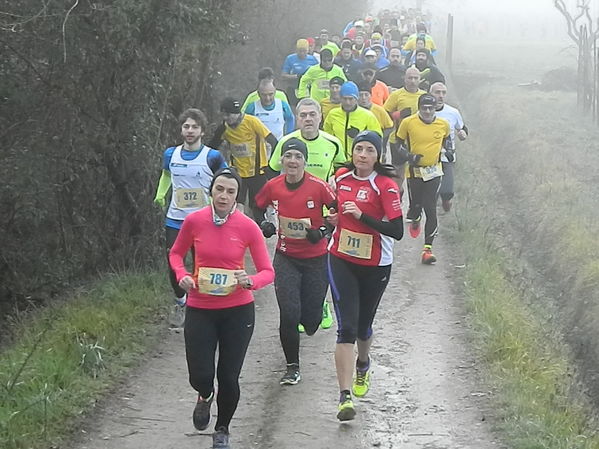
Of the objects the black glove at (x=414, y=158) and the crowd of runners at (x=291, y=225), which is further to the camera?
the black glove at (x=414, y=158)

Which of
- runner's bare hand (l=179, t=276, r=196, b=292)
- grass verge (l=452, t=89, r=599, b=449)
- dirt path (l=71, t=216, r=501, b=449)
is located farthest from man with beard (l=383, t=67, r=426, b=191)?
runner's bare hand (l=179, t=276, r=196, b=292)

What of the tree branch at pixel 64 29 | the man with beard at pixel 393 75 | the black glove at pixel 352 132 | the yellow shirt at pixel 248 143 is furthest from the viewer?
the man with beard at pixel 393 75

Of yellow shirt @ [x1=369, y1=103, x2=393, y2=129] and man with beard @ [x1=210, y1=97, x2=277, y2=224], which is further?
yellow shirt @ [x1=369, y1=103, x2=393, y2=129]

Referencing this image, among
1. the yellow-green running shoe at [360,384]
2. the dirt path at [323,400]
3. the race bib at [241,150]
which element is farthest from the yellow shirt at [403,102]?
the yellow-green running shoe at [360,384]

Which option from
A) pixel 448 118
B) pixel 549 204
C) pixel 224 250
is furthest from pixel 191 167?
pixel 549 204

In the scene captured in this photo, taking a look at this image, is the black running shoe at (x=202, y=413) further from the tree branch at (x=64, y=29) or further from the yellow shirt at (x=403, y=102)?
the yellow shirt at (x=403, y=102)

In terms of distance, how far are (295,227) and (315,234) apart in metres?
0.20

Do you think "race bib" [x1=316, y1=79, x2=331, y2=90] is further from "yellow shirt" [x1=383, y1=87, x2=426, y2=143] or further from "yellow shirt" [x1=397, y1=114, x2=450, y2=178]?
"yellow shirt" [x1=397, y1=114, x2=450, y2=178]

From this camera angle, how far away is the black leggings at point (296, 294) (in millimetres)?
7926

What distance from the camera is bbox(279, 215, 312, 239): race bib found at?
7.95m

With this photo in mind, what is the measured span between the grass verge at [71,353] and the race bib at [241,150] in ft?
5.48

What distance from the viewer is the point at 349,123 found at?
37.9 ft

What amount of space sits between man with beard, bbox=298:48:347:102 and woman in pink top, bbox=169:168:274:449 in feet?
32.7

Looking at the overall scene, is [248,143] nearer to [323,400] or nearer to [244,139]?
[244,139]
